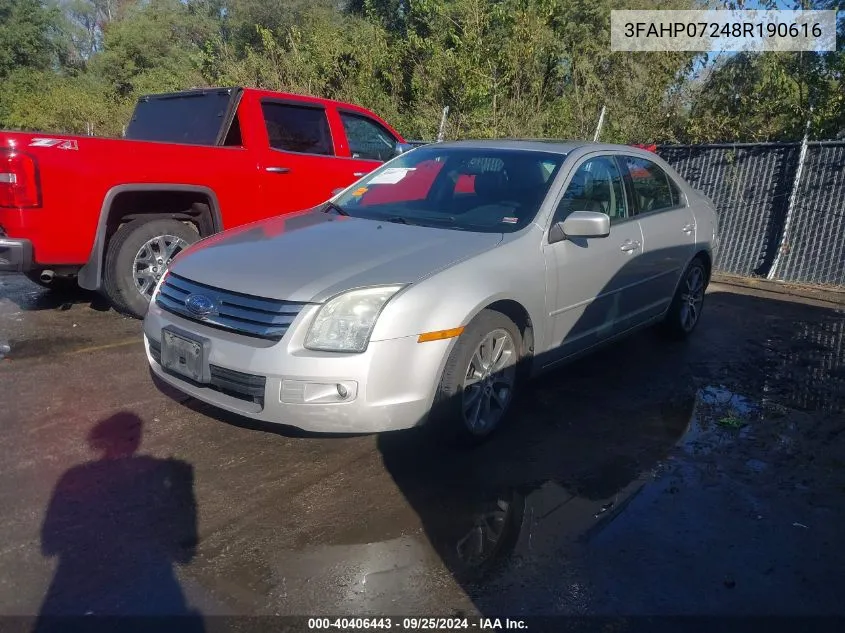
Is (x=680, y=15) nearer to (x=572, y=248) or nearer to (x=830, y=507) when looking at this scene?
(x=572, y=248)

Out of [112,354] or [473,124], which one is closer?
[112,354]

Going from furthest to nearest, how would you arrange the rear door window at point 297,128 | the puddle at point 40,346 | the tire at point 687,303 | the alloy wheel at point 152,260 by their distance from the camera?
the rear door window at point 297,128 → the tire at point 687,303 → the alloy wheel at point 152,260 → the puddle at point 40,346

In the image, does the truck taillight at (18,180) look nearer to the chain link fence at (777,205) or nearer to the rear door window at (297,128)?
the rear door window at (297,128)

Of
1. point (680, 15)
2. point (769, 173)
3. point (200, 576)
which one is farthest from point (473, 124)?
point (200, 576)

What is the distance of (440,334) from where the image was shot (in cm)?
369

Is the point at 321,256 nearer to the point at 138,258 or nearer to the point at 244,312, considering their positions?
the point at 244,312

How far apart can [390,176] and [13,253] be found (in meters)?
2.69

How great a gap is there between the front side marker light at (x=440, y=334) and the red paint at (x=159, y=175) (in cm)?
326

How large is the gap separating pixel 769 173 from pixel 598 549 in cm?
813

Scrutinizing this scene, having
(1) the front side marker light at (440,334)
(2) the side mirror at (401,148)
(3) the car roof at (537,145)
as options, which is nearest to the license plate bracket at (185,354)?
(1) the front side marker light at (440,334)

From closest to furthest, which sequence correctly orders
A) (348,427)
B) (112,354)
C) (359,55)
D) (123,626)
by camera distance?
1. (123,626)
2. (348,427)
3. (112,354)
4. (359,55)

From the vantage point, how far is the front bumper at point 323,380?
3.49 metres

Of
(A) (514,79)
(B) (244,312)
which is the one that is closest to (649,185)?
(B) (244,312)

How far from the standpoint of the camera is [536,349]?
445 cm
